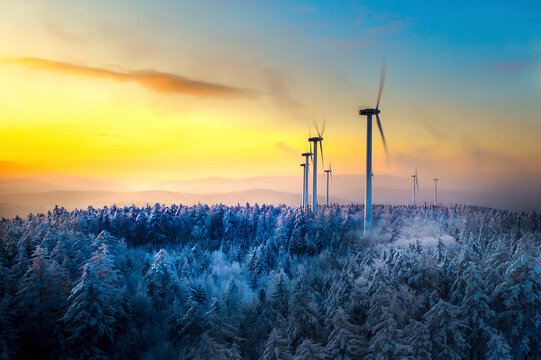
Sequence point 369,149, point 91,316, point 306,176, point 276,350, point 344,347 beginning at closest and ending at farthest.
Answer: point 276,350
point 344,347
point 91,316
point 369,149
point 306,176

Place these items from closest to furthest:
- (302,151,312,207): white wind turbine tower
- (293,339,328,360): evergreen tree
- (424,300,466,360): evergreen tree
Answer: (293,339,328,360): evergreen tree < (424,300,466,360): evergreen tree < (302,151,312,207): white wind turbine tower

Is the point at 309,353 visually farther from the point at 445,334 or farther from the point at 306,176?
the point at 306,176

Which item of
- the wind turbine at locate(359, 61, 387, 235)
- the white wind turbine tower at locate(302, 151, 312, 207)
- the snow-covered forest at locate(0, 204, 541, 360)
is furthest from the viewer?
the white wind turbine tower at locate(302, 151, 312, 207)

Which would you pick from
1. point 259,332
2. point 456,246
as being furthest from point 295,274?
point 456,246

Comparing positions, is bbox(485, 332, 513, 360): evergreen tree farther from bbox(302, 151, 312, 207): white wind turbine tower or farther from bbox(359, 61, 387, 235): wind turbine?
bbox(302, 151, 312, 207): white wind turbine tower

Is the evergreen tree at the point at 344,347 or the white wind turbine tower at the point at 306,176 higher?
the white wind turbine tower at the point at 306,176

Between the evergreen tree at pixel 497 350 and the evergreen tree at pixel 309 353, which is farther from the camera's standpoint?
the evergreen tree at pixel 497 350

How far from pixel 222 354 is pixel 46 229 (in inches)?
2240

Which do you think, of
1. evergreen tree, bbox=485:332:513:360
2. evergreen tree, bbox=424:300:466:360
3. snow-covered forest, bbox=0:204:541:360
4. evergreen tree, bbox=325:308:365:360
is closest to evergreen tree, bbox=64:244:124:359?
snow-covered forest, bbox=0:204:541:360

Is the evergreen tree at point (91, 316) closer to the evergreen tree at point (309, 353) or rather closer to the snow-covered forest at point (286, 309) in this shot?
the snow-covered forest at point (286, 309)

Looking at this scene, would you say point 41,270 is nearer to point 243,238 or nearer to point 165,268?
point 165,268

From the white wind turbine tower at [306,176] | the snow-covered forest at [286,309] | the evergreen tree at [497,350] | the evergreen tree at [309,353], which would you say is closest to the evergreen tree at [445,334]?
the snow-covered forest at [286,309]

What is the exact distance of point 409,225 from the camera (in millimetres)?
92375

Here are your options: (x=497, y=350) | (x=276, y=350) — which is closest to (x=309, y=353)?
(x=276, y=350)
